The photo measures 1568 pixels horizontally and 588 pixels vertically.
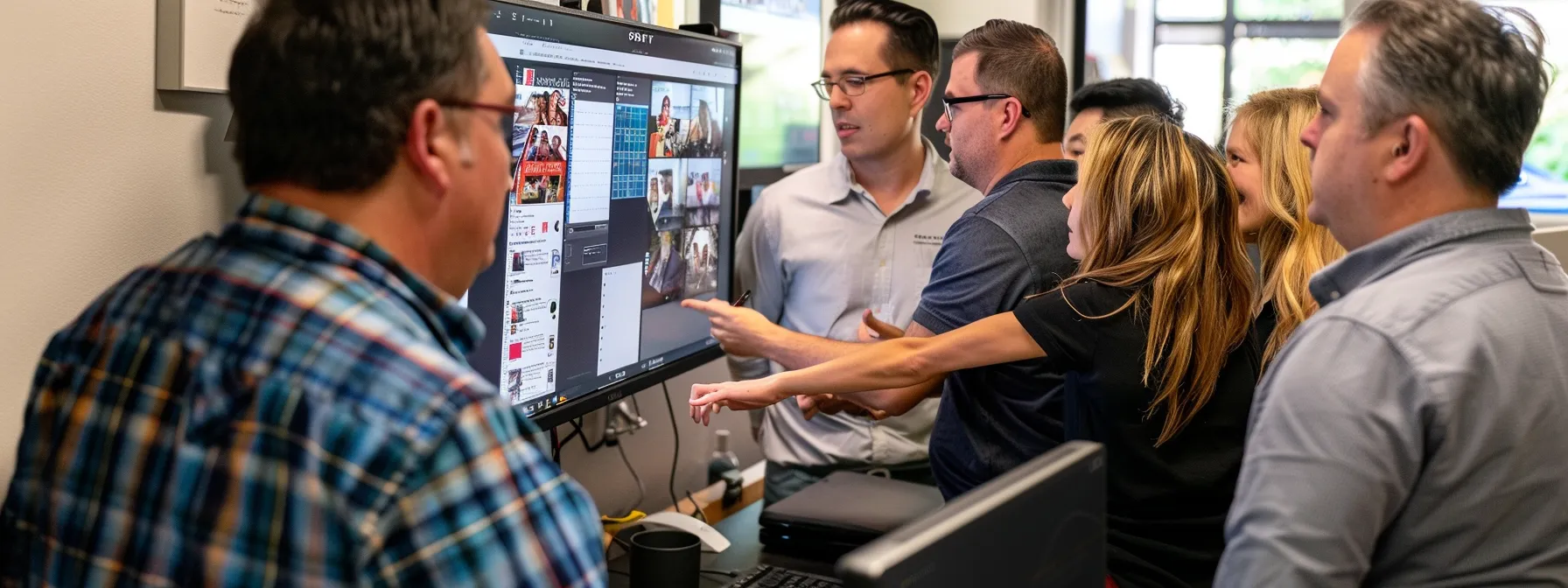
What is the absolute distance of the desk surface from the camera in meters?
1.89

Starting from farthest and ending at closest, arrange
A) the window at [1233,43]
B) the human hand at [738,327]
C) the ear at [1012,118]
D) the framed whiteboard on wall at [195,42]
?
1. the window at [1233,43]
2. the ear at [1012,118]
3. the human hand at [738,327]
4. the framed whiteboard on wall at [195,42]

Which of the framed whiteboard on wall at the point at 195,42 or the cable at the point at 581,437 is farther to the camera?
the cable at the point at 581,437

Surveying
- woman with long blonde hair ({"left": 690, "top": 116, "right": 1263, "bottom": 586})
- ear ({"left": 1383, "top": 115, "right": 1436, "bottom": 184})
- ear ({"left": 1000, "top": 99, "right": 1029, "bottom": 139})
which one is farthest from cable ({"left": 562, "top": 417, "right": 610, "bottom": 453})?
ear ({"left": 1383, "top": 115, "right": 1436, "bottom": 184})

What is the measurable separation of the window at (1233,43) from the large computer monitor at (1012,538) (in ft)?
17.6

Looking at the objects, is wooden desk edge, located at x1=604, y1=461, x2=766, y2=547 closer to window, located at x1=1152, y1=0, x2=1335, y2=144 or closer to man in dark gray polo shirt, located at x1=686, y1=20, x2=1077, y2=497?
man in dark gray polo shirt, located at x1=686, y1=20, x2=1077, y2=497

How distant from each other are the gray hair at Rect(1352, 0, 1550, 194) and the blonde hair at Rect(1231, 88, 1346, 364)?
0.80m

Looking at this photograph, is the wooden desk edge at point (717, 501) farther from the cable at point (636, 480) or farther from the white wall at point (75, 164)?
the white wall at point (75, 164)

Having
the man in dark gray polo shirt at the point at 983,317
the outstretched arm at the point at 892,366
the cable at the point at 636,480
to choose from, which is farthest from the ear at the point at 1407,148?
the cable at the point at 636,480

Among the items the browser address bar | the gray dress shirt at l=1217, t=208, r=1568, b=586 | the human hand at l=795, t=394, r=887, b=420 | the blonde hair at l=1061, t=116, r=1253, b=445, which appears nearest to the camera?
the gray dress shirt at l=1217, t=208, r=1568, b=586

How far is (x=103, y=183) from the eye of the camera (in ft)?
4.20

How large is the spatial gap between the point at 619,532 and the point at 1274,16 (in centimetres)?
513

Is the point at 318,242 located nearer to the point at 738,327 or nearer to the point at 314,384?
the point at 314,384

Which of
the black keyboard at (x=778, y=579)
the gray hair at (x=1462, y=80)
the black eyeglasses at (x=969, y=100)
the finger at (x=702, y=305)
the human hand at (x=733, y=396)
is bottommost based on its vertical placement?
the black keyboard at (x=778, y=579)

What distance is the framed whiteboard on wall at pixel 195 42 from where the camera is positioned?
4.31 feet
